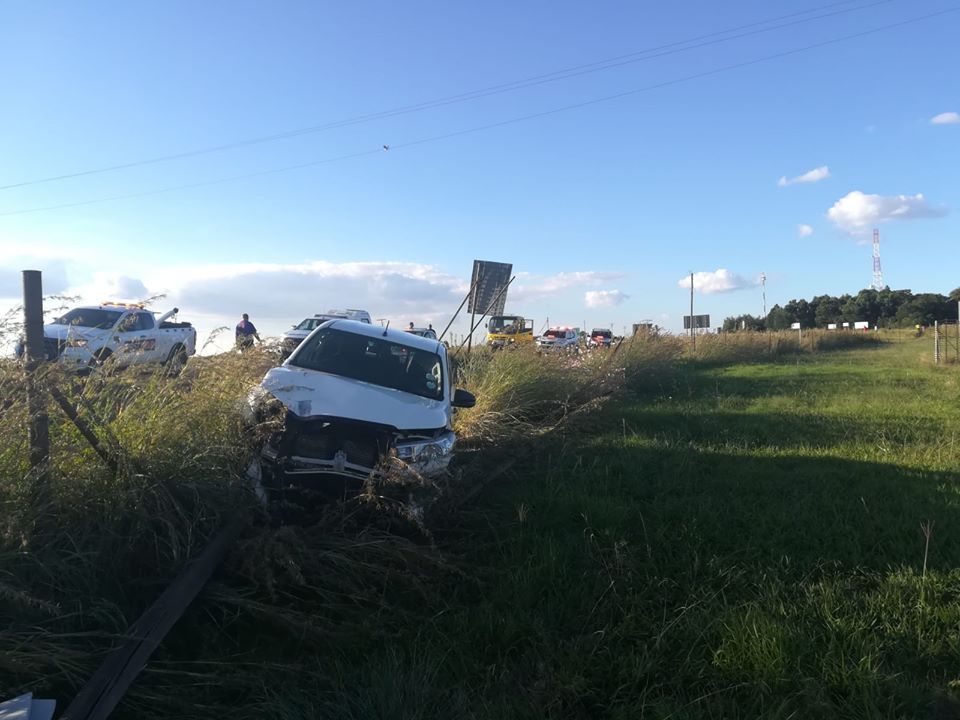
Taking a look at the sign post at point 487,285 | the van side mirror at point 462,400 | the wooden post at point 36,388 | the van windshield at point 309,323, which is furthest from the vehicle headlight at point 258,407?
the van windshield at point 309,323

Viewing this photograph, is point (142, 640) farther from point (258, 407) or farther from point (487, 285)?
point (487, 285)

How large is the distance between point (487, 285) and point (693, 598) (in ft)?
33.4

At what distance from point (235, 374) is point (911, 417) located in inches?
377

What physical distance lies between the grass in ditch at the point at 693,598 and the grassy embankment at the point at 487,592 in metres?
0.02

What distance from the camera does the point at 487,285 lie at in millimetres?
13812

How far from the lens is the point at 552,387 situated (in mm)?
11672

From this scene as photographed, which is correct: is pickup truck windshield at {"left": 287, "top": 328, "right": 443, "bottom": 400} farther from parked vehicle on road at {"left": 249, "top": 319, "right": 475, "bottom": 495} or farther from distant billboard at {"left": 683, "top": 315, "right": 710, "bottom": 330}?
distant billboard at {"left": 683, "top": 315, "right": 710, "bottom": 330}

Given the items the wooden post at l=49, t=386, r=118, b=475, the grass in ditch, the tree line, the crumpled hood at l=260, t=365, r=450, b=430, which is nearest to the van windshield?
the grass in ditch

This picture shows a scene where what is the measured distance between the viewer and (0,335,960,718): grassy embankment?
10.5ft

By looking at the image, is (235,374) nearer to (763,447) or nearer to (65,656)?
(65,656)

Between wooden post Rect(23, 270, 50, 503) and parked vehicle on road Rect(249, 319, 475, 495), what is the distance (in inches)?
52.2

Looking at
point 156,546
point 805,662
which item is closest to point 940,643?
point 805,662

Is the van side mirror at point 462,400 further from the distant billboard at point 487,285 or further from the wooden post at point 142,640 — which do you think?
the distant billboard at point 487,285

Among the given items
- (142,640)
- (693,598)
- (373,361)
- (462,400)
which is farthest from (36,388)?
(693,598)
